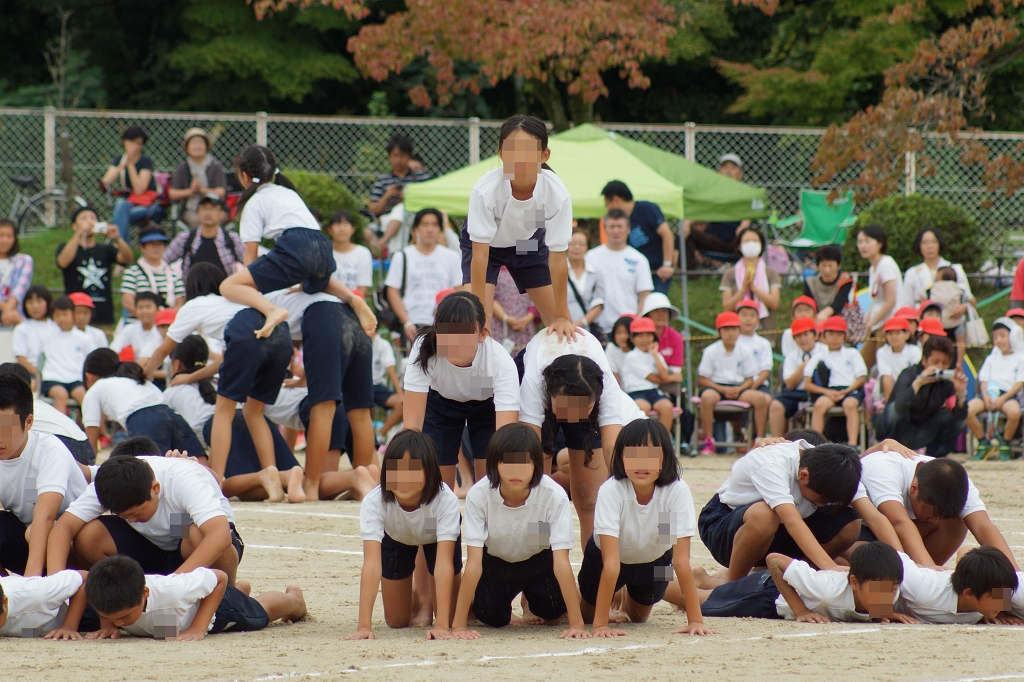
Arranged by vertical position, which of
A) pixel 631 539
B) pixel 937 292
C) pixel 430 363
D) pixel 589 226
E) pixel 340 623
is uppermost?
pixel 589 226

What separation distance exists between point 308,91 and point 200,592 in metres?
16.3

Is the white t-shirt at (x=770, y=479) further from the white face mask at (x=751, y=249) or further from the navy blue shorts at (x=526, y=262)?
the white face mask at (x=751, y=249)

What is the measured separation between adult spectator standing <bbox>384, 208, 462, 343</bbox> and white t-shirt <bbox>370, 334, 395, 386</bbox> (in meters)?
0.58

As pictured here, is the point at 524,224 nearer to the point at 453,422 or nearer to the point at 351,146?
the point at 453,422

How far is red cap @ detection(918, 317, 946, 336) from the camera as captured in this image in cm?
981

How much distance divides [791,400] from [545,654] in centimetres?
659

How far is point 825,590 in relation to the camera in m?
4.79

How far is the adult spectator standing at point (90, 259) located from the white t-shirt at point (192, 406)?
12.8 feet

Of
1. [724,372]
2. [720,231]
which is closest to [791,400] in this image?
[724,372]

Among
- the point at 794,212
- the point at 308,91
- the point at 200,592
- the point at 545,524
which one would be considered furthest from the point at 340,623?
the point at 308,91

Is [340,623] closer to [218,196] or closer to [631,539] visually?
[631,539]

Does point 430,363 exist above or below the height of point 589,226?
below

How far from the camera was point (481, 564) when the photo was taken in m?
4.62

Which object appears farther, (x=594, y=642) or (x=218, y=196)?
(x=218, y=196)
